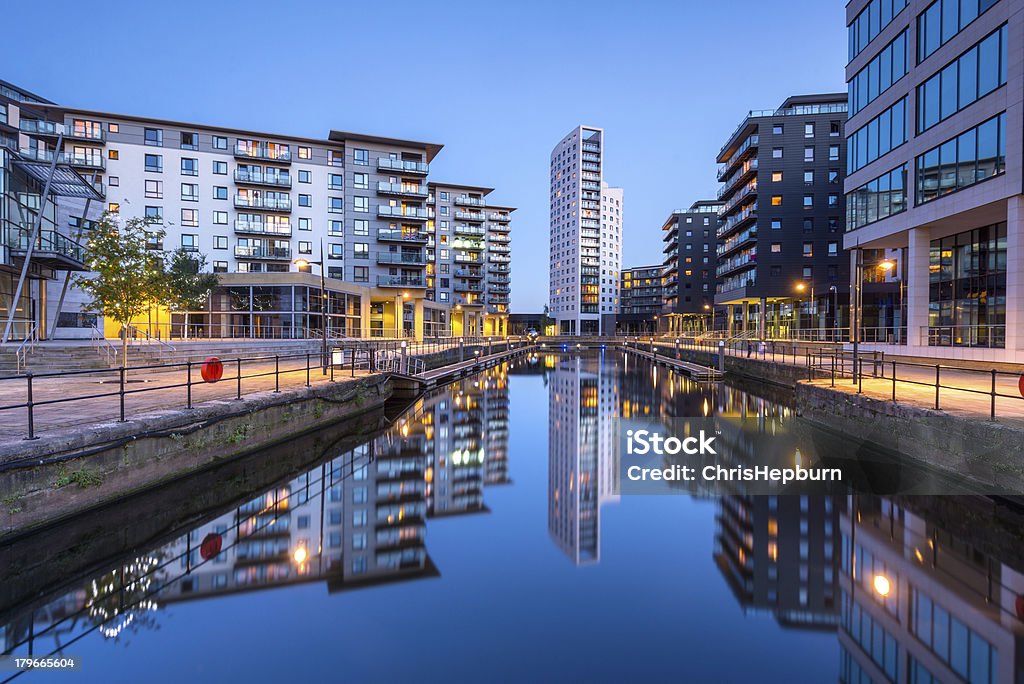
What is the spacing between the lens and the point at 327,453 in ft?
42.8

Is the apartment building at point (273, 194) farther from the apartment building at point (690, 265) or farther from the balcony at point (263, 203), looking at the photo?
the apartment building at point (690, 265)

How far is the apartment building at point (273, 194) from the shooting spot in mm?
51375

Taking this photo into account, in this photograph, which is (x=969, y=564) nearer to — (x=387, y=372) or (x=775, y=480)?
(x=775, y=480)

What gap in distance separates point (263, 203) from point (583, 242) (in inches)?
3456

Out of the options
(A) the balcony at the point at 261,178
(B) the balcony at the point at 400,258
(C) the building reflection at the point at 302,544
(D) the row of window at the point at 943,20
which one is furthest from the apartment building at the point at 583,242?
(C) the building reflection at the point at 302,544

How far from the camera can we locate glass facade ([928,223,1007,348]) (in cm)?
2414

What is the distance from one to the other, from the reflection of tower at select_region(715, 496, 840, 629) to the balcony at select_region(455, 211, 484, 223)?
8459 centimetres

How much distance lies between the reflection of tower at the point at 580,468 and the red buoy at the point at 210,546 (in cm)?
510

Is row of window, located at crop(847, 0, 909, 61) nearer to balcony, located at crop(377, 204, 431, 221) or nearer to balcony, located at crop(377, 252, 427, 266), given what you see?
balcony, located at crop(377, 204, 431, 221)

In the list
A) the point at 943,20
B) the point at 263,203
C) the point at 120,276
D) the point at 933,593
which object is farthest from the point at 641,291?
the point at 933,593

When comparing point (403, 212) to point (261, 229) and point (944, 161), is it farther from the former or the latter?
point (944, 161)

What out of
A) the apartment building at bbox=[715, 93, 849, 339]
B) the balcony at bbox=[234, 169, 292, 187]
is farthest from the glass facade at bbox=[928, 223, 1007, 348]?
Result: the balcony at bbox=[234, 169, 292, 187]

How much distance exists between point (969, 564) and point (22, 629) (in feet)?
36.5

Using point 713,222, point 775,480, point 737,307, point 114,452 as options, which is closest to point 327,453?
point 114,452
